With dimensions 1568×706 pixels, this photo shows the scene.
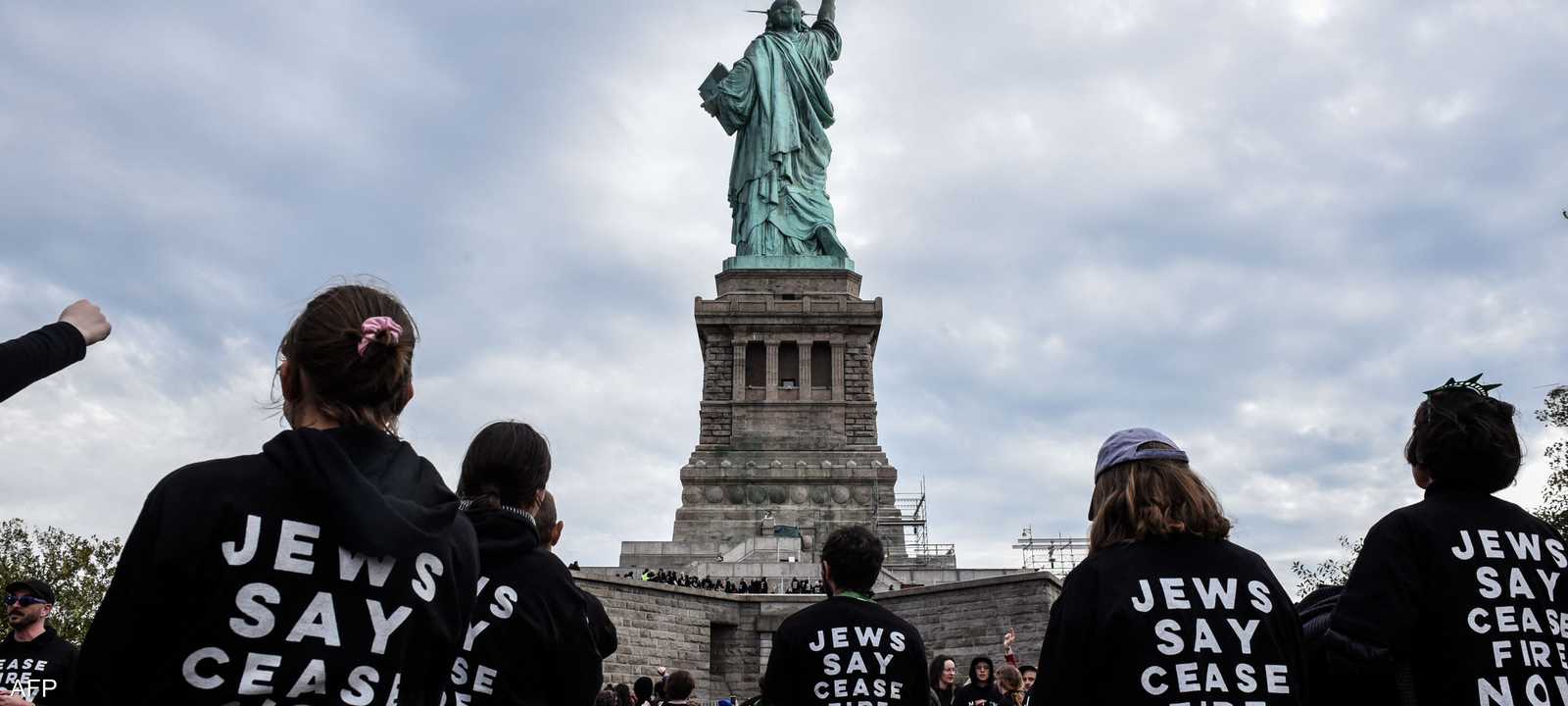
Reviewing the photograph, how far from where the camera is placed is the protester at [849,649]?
5750mm

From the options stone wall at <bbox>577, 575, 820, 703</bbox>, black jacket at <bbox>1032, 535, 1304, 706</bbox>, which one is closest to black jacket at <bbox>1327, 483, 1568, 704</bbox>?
black jacket at <bbox>1032, 535, 1304, 706</bbox>

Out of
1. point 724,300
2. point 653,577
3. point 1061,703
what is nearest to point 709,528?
point 724,300

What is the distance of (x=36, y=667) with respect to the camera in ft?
21.1

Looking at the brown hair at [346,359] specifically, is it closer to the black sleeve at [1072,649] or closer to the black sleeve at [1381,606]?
the black sleeve at [1072,649]

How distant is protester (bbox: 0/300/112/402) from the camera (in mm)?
3438

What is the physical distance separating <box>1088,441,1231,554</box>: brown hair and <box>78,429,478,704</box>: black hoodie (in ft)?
6.70

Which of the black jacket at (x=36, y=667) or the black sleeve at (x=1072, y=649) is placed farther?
the black jacket at (x=36, y=667)

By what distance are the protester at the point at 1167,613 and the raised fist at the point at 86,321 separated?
294 cm

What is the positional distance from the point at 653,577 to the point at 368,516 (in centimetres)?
2445

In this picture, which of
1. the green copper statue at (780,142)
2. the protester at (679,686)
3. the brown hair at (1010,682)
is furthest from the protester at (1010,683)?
the green copper statue at (780,142)

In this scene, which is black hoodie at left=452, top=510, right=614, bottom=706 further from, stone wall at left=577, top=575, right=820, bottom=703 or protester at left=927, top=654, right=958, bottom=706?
stone wall at left=577, top=575, right=820, bottom=703

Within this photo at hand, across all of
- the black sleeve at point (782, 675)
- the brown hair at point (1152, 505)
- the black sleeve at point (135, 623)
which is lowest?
the black sleeve at point (135, 623)

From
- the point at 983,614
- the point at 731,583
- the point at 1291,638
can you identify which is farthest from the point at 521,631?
the point at 731,583

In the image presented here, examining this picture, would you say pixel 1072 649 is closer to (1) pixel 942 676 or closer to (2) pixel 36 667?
(2) pixel 36 667
